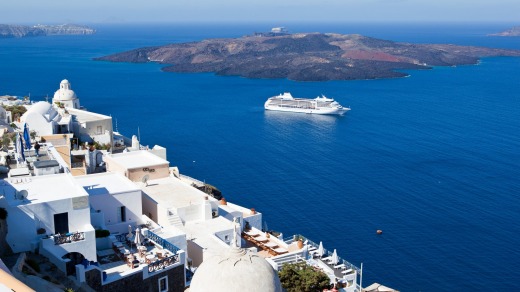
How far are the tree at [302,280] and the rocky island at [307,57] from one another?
104906 millimetres

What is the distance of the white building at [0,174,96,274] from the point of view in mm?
15242

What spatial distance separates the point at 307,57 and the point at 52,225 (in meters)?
133

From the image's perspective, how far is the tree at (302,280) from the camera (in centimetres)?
1669

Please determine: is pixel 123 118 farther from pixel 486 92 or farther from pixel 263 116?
pixel 486 92

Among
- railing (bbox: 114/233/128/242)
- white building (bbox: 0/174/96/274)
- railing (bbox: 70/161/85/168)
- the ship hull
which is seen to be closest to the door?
white building (bbox: 0/174/96/274)

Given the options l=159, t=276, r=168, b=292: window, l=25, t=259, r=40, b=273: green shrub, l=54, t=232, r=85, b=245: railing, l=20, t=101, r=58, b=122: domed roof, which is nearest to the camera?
l=25, t=259, r=40, b=273: green shrub

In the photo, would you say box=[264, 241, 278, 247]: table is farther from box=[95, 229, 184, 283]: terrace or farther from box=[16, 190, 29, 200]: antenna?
box=[16, 190, 29, 200]: antenna

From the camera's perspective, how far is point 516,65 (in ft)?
472

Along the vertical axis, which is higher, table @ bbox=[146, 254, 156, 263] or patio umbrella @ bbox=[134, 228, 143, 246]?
patio umbrella @ bbox=[134, 228, 143, 246]

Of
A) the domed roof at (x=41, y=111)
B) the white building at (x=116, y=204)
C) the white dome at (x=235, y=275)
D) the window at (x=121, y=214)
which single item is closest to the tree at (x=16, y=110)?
the domed roof at (x=41, y=111)

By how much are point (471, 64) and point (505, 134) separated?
9071 cm

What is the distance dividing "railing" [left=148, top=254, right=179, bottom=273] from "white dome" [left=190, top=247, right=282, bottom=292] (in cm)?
703

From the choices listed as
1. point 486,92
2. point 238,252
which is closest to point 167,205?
point 238,252

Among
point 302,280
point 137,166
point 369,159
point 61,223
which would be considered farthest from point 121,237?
point 369,159
